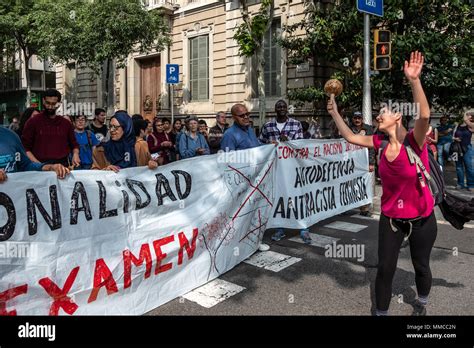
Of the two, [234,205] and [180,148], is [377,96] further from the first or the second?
[234,205]

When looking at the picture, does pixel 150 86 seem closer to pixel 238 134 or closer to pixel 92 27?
pixel 92 27

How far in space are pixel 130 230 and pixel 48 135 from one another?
2.30m

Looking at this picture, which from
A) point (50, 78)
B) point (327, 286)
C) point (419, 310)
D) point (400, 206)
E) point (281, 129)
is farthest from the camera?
point (50, 78)

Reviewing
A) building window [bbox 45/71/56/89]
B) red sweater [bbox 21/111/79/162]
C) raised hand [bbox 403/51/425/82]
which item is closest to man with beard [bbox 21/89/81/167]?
red sweater [bbox 21/111/79/162]

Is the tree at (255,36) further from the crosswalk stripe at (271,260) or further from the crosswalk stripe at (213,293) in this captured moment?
the crosswalk stripe at (213,293)

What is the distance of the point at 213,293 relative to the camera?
4.27 meters

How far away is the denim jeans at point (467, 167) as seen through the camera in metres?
10.4

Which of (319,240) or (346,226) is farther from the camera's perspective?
(346,226)

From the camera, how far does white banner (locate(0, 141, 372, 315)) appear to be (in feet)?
10.1

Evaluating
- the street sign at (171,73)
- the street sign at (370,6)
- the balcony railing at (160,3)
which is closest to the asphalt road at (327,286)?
the street sign at (370,6)

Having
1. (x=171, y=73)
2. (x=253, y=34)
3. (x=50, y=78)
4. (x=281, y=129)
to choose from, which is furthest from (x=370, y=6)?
(x=50, y=78)

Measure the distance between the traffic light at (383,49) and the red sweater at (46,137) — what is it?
21.4 ft
